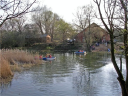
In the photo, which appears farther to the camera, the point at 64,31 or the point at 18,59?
the point at 64,31

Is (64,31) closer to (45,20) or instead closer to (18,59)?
(45,20)

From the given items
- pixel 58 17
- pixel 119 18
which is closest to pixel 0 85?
pixel 119 18

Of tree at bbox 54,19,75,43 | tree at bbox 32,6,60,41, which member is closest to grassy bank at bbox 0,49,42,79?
tree at bbox 54,19,75,43

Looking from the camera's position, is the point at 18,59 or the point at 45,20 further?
the point at 45,20

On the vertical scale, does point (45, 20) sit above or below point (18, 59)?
above

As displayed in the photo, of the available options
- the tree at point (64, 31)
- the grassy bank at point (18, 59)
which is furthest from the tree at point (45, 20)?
the grassy bank at point (18, 59)

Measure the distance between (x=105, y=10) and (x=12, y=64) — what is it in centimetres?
1224

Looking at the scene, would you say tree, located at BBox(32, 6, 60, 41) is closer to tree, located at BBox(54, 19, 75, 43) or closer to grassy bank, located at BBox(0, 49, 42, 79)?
tree, located at BBox(54, 19, 75, 43)

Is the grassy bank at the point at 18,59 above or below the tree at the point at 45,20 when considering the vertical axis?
below

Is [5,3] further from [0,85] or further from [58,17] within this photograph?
[58,17]

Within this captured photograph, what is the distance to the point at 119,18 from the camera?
4.60 meters

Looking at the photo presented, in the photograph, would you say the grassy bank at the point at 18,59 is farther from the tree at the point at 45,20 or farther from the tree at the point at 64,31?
the tree at the point at 45,20

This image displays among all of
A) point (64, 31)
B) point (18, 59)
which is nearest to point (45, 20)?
point (64, 31)

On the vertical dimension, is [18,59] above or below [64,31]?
below
